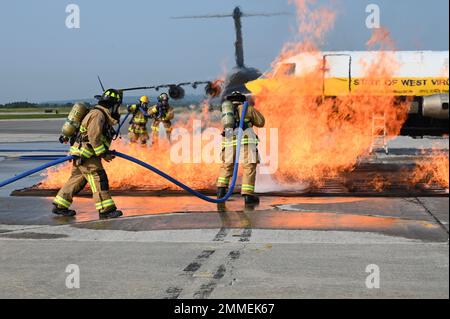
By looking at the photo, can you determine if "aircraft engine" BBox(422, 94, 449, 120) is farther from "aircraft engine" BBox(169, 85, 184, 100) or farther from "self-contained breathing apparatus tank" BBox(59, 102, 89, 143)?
"aircraft engine" BBox(169, 85, 184, 100)

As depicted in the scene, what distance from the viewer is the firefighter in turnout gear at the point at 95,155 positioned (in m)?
9.62

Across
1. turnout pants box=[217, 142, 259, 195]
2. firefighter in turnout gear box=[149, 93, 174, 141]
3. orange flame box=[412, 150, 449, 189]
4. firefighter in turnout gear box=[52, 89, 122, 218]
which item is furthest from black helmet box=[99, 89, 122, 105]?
firefighter in turnout gear box=[149, 93, 174, 141]

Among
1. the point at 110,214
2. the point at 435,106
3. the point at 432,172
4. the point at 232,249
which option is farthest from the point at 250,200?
the point at 435,106

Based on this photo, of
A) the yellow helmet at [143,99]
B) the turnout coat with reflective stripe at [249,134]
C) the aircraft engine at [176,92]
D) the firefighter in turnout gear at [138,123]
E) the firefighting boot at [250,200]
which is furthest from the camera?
the aircraft engine at [176,92]

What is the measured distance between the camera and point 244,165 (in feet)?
35.9

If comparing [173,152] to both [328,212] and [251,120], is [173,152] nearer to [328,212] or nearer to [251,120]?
[251,120]

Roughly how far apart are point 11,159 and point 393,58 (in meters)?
11.2

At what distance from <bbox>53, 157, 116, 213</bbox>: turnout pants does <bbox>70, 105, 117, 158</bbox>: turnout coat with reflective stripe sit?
162mm

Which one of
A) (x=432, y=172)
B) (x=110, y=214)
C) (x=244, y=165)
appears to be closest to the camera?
(x=110, y=214)

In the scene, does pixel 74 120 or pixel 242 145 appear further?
pixel 242 145

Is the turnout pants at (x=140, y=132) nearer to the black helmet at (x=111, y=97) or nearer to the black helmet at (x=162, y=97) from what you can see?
the black helmet at (x=162, y=97)

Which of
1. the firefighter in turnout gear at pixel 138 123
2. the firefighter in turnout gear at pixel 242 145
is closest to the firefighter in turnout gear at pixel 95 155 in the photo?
the firefighter in turnout gear at pixel 242 145

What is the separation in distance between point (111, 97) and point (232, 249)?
11.6 ft

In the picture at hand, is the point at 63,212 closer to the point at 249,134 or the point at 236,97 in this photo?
the point at 249,134
